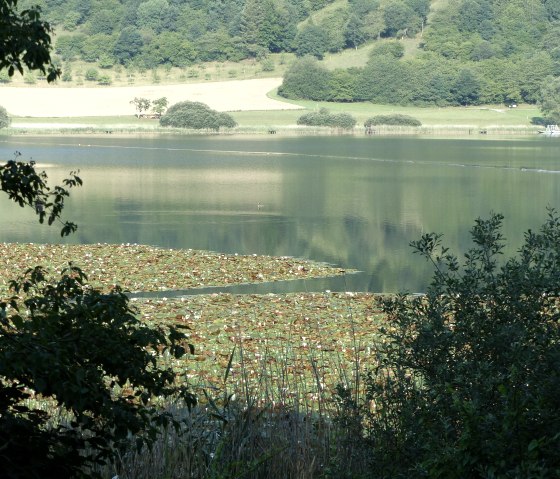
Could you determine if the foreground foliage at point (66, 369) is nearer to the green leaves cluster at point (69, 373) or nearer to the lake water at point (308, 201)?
the green leaves cluster at point (69, 373)

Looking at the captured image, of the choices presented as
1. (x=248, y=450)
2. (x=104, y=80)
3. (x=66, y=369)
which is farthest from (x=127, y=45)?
(x=66, y=369)

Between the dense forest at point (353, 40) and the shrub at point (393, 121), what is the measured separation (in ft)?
51.6

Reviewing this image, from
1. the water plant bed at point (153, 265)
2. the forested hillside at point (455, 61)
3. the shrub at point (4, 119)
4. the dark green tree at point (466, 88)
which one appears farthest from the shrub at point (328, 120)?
the water plant bed at point (153, 265)

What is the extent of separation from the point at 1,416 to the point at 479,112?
12719 centimetres

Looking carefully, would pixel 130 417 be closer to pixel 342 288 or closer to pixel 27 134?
pixel 342 288

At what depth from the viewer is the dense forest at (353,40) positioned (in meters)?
138

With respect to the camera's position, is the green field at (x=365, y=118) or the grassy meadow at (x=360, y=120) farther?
the green field at (x=365, y=118)

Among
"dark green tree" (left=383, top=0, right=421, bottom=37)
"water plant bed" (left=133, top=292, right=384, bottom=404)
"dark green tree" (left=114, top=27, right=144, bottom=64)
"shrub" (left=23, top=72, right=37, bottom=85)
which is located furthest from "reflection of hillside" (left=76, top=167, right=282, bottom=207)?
"dark green tree" (left=383, top=0, right=421, bottom=37)

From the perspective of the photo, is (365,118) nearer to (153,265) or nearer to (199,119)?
(199,119)

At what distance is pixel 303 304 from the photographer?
616 inches

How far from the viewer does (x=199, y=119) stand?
111875 mm

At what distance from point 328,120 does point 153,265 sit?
96875 mm

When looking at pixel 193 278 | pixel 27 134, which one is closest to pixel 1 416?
pixel 193 278

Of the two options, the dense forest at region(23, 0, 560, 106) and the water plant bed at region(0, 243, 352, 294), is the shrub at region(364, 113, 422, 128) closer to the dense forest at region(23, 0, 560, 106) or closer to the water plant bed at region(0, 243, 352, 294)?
the dense forest at region(23, 0, 560, 106)
